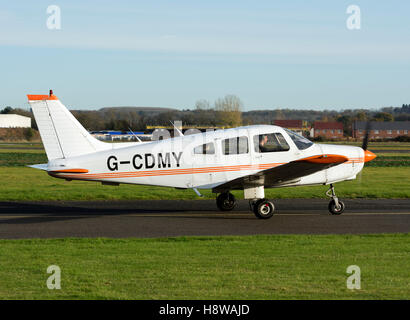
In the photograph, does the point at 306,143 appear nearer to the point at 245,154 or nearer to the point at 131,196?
the point at 245,154

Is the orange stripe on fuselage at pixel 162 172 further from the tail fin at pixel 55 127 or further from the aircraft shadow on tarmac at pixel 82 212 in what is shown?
the aircraft shadow on tarmac at pixel 82 212

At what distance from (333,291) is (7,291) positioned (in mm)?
4651

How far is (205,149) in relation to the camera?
16391 mm

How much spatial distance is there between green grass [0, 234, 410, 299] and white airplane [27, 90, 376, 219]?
131 inches

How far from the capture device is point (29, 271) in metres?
9.62

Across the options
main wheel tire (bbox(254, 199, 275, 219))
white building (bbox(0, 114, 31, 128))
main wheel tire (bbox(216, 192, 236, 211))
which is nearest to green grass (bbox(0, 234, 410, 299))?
main wheel tire (bbox(254, 199, 275, 219))

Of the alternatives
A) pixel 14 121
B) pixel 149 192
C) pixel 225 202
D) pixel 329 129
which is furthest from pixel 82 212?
pixel 14 121

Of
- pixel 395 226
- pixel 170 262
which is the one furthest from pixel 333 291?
pixel 395 226

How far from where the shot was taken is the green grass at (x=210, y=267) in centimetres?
819

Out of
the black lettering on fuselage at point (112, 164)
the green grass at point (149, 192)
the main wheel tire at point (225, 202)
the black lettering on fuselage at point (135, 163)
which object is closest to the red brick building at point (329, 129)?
the green grass at point (149, 192)

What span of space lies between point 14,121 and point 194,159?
10506 centimetres

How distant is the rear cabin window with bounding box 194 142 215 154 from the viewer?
1638cm

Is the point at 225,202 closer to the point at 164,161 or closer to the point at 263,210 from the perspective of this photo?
the point at 263,210

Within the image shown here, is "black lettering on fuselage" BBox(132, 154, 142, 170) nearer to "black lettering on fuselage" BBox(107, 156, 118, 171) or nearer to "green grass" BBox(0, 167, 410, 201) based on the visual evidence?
"black lettering on fuselage" BBox(107, 156, 118, 171)
